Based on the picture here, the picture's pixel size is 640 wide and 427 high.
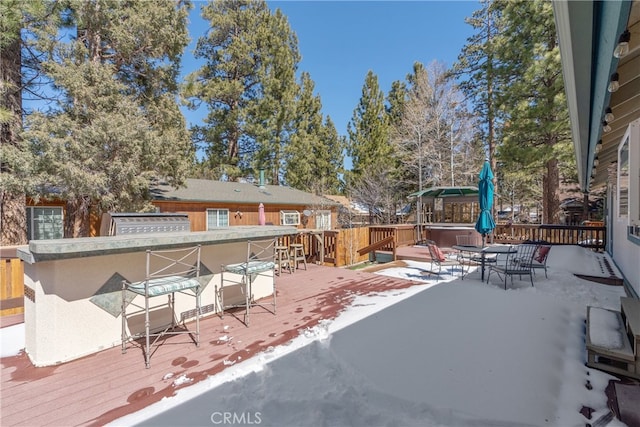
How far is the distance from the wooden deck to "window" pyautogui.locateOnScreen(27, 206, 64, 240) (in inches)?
412

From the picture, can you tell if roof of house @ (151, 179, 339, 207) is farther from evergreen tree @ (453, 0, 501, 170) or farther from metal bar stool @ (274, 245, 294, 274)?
evergreen tree @ (453, 0, 501, 170)

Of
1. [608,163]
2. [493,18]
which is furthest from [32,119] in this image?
[493,18]

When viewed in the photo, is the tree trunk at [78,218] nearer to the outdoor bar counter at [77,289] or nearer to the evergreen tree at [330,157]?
the outdoor bar counter at [77,289]

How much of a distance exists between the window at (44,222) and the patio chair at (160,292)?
10.5 meters

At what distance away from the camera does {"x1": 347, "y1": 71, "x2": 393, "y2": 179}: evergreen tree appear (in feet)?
74.2

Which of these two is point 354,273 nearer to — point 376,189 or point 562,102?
point 562,102

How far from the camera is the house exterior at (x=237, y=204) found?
13984 millimetres

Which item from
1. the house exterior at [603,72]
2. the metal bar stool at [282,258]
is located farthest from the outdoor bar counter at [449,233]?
the metal bar stool at [282,258]

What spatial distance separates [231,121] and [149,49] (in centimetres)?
1075

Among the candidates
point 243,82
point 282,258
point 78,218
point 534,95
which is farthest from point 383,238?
point 243,82

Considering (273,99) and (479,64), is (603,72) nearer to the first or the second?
(479,64)

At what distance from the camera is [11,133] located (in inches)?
346

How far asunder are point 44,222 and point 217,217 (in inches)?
267

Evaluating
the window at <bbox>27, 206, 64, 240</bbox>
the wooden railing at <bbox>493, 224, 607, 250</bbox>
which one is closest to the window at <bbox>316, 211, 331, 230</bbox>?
the wooden railing at <bbox>493, 224, 607, 250</bbox>
